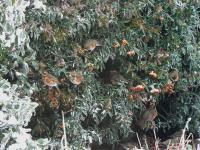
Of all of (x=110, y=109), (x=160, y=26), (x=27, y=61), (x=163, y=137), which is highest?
(x=160, y=26)

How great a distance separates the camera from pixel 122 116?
3523 millimetres

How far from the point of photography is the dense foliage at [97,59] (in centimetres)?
293

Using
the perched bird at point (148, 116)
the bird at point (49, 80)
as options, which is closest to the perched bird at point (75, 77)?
the bird at point (49, 80)

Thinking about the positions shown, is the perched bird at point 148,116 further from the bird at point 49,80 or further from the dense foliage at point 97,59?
the bird at point 49,80

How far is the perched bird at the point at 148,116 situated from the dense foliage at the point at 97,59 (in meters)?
0.01

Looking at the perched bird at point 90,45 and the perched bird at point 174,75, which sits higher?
the perched bird at point 90,45

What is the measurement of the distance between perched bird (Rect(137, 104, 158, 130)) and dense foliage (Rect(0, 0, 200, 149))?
0.01 m

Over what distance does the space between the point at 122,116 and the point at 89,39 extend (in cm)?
66

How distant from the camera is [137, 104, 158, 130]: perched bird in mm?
3846

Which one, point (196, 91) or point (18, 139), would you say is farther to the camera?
point (196, 91)

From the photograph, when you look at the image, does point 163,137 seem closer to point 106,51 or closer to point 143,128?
point 143,128

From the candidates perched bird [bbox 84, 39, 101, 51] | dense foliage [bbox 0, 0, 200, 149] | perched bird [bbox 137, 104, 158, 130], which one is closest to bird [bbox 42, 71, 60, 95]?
dense foliage [bbox 0, 0, 200, 149]

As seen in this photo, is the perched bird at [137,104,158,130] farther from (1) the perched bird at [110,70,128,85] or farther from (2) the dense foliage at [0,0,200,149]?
(1) the perched bird at [110,70,128,85]

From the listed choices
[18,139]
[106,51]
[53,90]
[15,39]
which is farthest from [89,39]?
[18,139]
